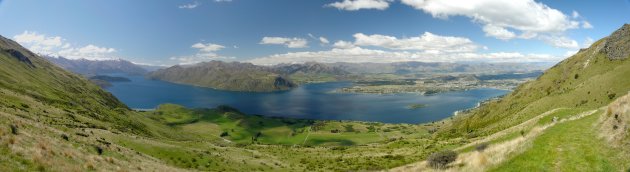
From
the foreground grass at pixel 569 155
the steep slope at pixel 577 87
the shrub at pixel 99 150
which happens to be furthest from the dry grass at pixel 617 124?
the steep slope at pixel 577 87

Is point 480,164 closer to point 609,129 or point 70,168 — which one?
point 609,129

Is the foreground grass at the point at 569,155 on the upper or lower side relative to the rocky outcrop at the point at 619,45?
lower

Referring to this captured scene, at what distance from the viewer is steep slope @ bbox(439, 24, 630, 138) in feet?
286

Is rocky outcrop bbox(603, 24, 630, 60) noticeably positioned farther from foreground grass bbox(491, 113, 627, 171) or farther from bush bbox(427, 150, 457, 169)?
foreground grass bbox(491, 113, 627, 171)

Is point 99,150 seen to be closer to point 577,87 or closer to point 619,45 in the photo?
point 577,87

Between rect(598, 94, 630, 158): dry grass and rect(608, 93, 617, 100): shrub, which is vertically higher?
rect(598, 94, 630, 158): dry grass

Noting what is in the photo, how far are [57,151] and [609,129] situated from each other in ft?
117

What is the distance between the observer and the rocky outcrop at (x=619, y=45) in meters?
107

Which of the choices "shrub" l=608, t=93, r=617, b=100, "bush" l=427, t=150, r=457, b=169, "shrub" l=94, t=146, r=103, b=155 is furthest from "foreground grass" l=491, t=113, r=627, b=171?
"shrub" l=608, t=93, r=617, b=100

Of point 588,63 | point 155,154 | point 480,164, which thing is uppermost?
point 588,63

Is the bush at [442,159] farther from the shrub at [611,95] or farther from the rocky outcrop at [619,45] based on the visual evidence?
the rocky outcrop at [619,45]

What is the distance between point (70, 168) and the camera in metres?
22.2

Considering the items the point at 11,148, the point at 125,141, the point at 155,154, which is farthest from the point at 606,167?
the point at 125,141

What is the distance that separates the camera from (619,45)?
112 meters
